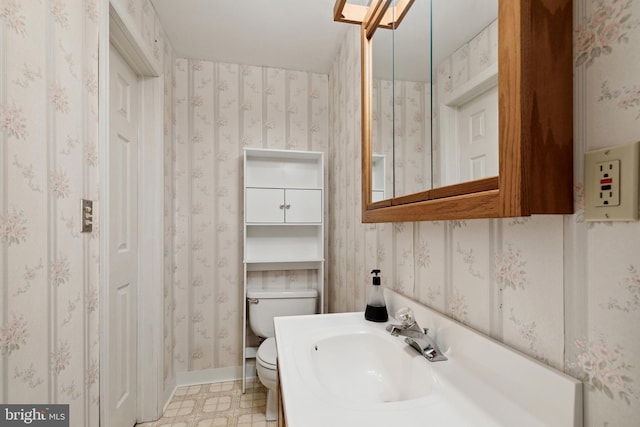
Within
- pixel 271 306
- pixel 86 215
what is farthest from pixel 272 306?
pixel 86 215

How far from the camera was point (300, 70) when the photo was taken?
2.35 meters

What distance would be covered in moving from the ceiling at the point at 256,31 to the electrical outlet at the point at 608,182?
1634 millimetres

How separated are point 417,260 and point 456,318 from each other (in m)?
0.25

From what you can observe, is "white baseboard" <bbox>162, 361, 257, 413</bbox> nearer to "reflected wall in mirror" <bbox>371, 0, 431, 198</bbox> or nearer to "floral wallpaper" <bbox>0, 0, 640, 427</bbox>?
"floral wallpaper" <bbox>0, 0, 640, 427</bbox>

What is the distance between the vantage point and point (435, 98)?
0.85 m

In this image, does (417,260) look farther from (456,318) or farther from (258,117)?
(258,117)

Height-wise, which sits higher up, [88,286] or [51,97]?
[51,97]

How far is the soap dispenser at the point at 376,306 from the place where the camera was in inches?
44.6

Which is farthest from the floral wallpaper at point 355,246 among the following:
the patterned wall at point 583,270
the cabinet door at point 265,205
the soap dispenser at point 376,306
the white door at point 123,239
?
the cabinet door at point 265,205

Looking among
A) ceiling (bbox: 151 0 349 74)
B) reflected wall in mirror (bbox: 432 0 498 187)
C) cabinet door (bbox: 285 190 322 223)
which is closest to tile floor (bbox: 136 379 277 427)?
cabinet door (bbox: 285 190 322 223)

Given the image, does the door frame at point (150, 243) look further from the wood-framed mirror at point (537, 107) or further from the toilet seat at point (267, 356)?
the wood-framed mirror at point (537, 107)

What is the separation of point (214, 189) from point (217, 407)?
1.45m

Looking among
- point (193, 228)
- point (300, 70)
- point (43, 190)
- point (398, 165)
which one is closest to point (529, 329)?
point (398, 165)

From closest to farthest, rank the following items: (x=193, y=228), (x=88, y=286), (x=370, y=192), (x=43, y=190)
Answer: (x=43, y=190) → (x=88, y=286) → (x=370, y=192) → (x=193, y=228)
